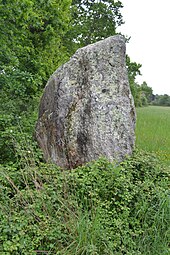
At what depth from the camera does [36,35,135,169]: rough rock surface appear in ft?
13.6

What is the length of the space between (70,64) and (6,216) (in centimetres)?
297

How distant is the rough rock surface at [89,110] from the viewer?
163 inches

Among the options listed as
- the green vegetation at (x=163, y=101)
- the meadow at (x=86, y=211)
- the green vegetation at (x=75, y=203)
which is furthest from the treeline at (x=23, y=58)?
the green vegetation at (x=163, y=101)

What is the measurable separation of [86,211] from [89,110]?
1897mm

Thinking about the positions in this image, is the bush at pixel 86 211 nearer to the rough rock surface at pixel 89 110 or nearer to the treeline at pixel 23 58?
the rough rock surface at pixel 89 110

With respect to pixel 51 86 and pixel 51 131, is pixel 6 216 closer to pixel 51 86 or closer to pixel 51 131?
pixel 51 131

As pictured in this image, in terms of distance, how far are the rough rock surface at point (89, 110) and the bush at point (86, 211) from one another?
0.42m

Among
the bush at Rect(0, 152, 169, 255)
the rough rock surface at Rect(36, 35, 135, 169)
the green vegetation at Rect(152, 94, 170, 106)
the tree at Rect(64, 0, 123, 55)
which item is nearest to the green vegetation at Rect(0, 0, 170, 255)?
the bush at Rect(0, 152, 169, 255)

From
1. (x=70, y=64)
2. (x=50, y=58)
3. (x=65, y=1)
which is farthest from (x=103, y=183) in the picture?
(x=65, y=1)

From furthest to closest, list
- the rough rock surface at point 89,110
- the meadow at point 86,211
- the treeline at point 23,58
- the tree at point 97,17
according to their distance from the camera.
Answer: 1. the tree at point 97,17
2. the treeline at point 23,58
3. the rough rock surface at point 89,110
4. the meadow at point 86,211

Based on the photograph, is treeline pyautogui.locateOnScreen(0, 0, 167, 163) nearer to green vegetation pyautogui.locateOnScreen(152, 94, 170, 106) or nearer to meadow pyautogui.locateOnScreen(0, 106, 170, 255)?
meadow pyautogui.locateOnScreen(0, 106, 170, 255)

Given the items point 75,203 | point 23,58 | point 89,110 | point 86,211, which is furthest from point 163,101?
point 86,211

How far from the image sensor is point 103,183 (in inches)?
131

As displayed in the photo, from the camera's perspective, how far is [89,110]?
4.27 meters
